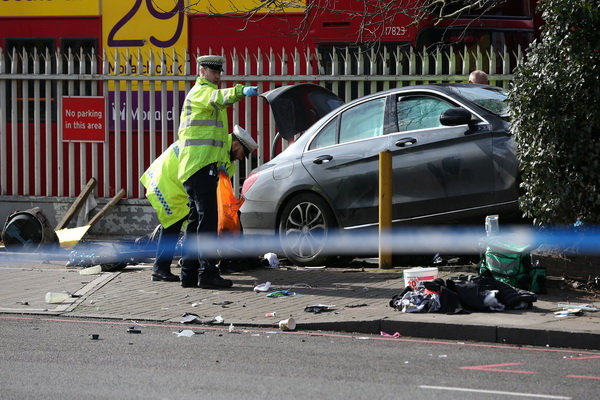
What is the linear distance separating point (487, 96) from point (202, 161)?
9.74 ft

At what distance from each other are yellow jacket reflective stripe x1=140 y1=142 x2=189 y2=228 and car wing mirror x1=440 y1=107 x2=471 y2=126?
2.57 meters

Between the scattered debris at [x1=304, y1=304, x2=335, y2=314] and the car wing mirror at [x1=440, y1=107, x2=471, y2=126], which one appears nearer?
the scattered debris at [x1=304, y1=304, x2=335, y2=314]

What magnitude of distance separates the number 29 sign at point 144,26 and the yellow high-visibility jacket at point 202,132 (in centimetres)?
516

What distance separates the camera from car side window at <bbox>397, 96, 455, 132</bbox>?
1120 centimetres

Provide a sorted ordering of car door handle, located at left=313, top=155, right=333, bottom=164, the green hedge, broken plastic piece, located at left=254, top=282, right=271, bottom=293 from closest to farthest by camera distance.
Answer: the green hedge
broken plastic piece, located at left=254, top=282, right=271, bottom=293
car door handle, located at left=313, top=155, right=333, bottom=164

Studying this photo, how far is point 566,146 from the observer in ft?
31.2

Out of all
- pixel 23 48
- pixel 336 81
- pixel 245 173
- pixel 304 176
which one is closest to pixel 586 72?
pixel 304 176

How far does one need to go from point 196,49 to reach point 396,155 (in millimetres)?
5303

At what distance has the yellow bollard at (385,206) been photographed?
36.0 feet

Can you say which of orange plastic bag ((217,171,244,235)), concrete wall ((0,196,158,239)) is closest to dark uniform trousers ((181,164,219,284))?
orange plastic bag ((217,171,244,235))

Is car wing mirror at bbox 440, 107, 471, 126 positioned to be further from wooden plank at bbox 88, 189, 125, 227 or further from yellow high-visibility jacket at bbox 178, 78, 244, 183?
wooden plank at bbox 88, 189, 125, 227

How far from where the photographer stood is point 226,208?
11633 mm

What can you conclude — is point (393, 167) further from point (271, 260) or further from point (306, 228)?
point (271, 260)

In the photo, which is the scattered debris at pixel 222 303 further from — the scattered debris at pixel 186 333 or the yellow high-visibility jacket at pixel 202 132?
the yellow high-visibility jacket at pixel 202 132
